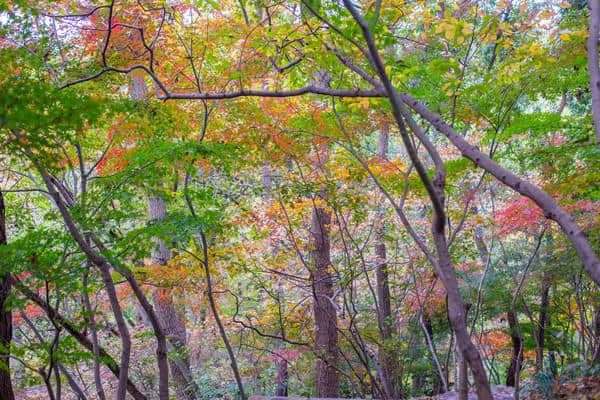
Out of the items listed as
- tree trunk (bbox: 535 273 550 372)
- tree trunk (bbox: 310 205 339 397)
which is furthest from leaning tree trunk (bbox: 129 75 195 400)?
tree trunk (bbox: 535 273 550 372)

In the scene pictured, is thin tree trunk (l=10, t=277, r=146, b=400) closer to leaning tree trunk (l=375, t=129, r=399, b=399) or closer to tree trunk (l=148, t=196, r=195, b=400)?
tree trunk (l=148, t=196, r=195, b=400)

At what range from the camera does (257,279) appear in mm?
7320

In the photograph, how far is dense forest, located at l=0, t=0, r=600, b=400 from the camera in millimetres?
3645

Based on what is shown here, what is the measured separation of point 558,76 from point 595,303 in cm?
488

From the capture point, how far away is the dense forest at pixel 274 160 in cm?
364

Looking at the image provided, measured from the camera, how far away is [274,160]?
6184mm

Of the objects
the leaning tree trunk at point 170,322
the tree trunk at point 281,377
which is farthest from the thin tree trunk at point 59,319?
the tree trunk at point 281,377

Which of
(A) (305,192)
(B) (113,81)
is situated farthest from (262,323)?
(B) (113,81)

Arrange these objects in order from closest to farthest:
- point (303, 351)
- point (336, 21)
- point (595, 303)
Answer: point (336, 21) → point (595, 303) → point (303, 351)

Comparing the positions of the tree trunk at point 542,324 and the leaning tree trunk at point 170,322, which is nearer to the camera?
the tree trunk at point 542,324

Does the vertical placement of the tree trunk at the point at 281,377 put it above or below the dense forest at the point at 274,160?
below

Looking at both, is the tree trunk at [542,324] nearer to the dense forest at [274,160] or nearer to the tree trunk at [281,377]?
the dense forest at [274,160]

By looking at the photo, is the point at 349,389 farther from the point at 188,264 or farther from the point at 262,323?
the point at 188,264

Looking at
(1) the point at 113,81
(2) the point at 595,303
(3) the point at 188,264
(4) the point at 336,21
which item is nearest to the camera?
(4) the point at 336,21
